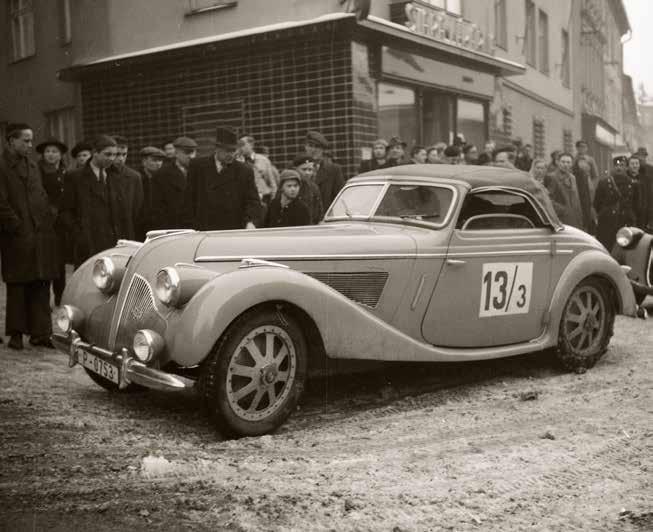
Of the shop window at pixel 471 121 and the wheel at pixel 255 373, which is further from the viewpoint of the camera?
the shop window at pixel 471 121

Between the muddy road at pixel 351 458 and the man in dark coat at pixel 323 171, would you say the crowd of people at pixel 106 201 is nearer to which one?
the man in dark coat at pixel 323 171

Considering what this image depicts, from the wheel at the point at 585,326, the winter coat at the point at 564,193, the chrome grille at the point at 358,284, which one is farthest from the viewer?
the winter coat at the point at 564,193

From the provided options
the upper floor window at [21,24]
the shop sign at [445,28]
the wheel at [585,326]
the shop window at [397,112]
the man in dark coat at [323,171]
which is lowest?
Result: the wheel at [585,326]

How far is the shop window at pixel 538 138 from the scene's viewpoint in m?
18.4

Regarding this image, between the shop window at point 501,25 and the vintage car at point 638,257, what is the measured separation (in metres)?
8.39

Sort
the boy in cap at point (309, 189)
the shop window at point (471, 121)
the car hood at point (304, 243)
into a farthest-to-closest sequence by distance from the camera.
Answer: the shop window at point (471, 121)
the boy in cap at point (309, 189)
the car hood at point (304, 243)

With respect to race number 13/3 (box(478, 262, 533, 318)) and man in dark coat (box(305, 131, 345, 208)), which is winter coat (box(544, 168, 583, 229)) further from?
race number 13/3 (box(478, 262, 533, 318))

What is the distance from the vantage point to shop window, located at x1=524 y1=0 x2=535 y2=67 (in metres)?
17.7

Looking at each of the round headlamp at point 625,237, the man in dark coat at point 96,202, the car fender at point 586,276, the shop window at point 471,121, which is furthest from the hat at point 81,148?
the shop window at point 471,121

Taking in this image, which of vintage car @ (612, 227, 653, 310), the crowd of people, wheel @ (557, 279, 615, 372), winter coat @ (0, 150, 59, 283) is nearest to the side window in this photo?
wheel @ (557, 279, 615, 372)

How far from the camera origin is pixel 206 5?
11.3 metres

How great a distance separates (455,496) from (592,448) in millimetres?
1007

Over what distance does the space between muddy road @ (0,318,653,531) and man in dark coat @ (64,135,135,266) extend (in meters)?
1.38

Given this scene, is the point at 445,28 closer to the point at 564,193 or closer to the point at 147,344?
the point at 564,193
